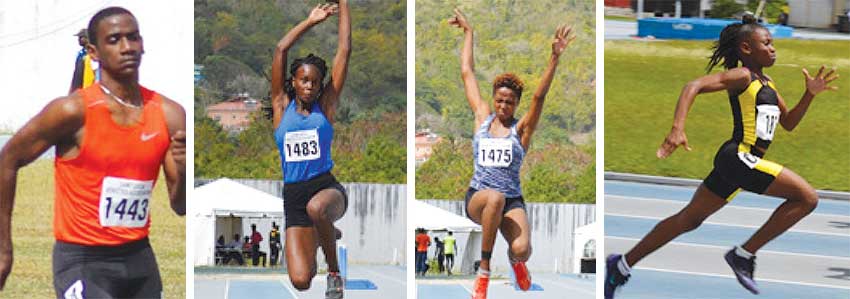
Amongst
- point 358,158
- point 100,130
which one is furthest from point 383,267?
point 100,130

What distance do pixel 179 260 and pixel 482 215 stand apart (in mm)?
1919

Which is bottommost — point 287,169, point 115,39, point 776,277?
point 776,277

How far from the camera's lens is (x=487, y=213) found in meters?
9.15

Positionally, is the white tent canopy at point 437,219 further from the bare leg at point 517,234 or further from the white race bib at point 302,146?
the white race bib at point 302,146

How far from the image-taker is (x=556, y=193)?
30.1 ft

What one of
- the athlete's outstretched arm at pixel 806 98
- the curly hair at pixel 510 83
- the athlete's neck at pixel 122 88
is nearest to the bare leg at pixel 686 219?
the athlete's outstretched arm at pixel 806 98

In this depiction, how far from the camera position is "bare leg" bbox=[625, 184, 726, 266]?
29.8 ft

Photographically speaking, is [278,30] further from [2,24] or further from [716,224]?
[716,224]

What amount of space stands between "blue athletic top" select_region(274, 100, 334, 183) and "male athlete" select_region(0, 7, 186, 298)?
790mm

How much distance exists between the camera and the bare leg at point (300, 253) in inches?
350

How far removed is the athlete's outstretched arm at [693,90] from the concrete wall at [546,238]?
0.77 metres

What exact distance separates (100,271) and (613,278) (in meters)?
3.18

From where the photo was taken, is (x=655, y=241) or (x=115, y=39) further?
(x=655, y=241)

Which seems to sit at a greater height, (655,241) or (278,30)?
(278,30)
